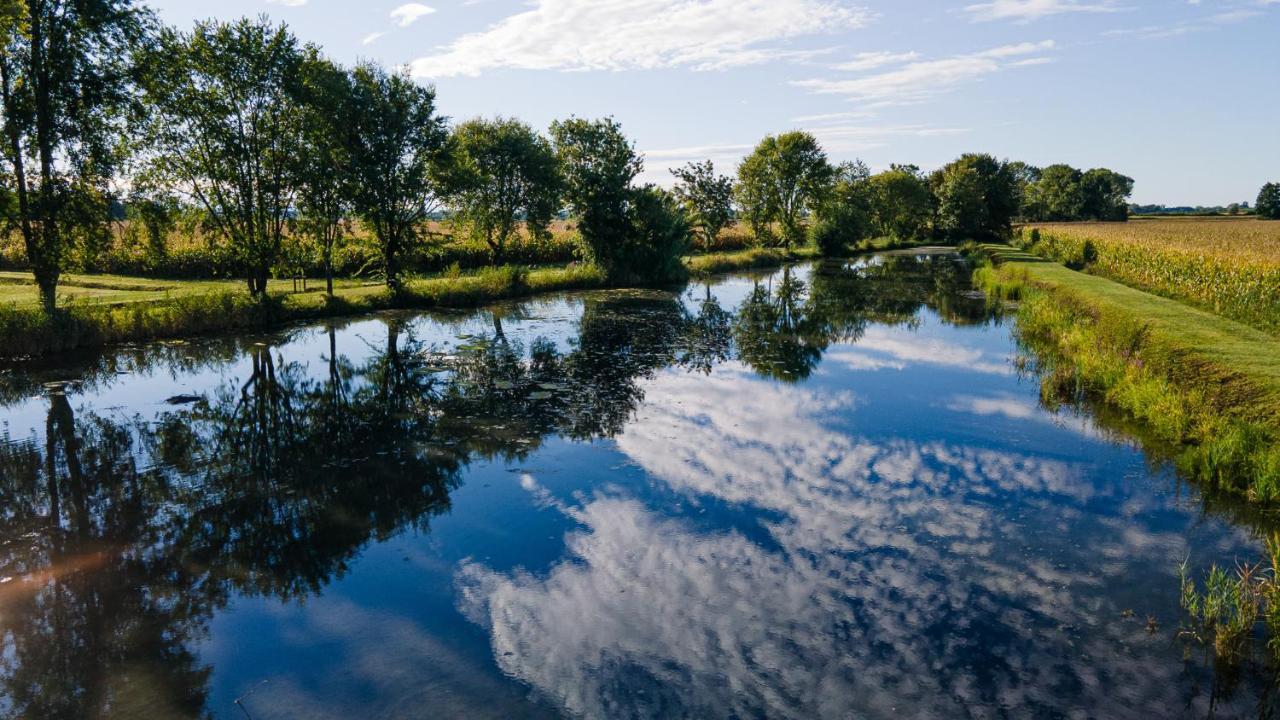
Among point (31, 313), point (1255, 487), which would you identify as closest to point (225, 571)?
point (1255, 487)

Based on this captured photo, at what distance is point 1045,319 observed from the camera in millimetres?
21156

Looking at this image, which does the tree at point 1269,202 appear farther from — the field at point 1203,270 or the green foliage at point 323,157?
the green foliage at point 323,157

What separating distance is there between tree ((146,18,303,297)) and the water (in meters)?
10.2

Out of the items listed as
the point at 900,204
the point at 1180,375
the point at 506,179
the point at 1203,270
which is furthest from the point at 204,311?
the point at 900,204

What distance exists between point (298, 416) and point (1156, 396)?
16599 mm

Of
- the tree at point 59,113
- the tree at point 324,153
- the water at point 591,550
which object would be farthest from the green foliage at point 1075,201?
the tree at point 59,113

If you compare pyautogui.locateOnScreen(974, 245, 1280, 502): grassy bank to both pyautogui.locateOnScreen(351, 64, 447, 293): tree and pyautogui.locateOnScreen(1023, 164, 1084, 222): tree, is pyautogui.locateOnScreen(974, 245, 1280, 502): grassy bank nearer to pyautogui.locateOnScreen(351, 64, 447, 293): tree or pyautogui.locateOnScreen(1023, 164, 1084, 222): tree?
pyautogui.locateOnScreen(351, 64, 447, 293): tree

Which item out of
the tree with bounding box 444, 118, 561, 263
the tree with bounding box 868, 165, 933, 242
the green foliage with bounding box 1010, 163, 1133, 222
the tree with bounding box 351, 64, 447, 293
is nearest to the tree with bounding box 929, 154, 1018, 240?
the tree with bounding box 868, 165, 933, 242

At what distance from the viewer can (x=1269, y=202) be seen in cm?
8406

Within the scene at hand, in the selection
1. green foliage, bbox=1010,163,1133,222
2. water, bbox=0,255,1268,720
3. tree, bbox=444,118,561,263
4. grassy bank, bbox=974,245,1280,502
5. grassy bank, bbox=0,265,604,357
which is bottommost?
water, bbox=0,255,1268,720

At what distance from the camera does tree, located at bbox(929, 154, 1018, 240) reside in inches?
2869

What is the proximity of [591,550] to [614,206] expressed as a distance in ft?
98.7

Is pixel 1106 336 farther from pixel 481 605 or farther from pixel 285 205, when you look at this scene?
pixel 285 205

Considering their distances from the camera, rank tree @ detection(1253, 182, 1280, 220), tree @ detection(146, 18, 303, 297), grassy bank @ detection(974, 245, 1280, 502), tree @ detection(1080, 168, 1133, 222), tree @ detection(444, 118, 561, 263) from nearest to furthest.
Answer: grassy bank @ detection(974, 245, 1280, 502) → tree @ detection(146, 18, 303, 297) → tree @ detection(444, 118, 561, 263) → tree @ detection(1253, 182, 1280, 220) → tree @ detection(1080, 168, 1133, 222)
